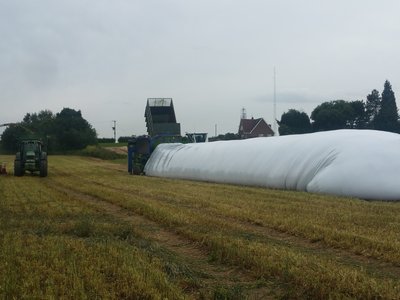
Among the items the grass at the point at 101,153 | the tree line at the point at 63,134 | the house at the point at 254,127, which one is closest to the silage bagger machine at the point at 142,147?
the grass at the point at 101,153

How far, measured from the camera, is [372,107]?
80812 mm

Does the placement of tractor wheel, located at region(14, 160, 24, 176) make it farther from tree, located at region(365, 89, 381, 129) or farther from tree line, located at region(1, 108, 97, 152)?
tree, located at region(365, 89, 381, 129)

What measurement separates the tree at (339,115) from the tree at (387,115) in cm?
273

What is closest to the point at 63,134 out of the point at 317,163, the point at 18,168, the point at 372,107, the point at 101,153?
the point at 101,153

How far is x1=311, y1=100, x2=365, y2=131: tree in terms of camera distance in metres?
73.9

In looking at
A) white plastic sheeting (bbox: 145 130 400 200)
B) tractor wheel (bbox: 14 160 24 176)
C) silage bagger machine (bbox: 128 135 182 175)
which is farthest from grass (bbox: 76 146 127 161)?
white plastic sheeting (bbox: 145 130 400 200)

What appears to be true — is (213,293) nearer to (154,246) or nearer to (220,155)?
(154,246)

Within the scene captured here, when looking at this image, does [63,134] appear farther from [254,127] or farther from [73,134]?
[254,127]

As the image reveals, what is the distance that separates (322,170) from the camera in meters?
17.2

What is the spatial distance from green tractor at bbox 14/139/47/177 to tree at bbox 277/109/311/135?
57357mm

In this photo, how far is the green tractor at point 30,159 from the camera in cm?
2838

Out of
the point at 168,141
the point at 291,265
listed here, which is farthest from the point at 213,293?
the point at 168,141

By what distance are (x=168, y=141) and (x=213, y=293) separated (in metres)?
27.7

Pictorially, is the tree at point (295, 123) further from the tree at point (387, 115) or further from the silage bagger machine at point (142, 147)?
the silage bagger machine at point (142, 147)
